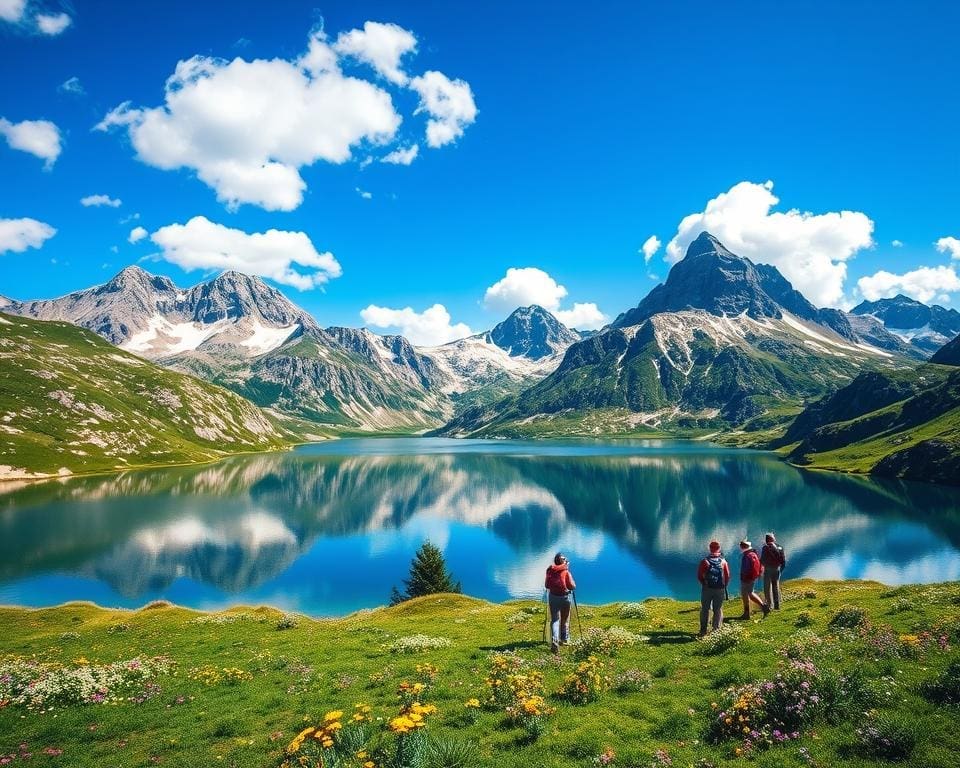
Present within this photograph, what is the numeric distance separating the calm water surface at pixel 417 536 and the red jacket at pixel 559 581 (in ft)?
172

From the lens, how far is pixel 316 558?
3952 inches

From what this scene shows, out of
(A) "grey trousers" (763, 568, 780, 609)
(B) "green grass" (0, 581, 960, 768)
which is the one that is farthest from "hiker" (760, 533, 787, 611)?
(B) "green grass" (0, 581, 960, 768)

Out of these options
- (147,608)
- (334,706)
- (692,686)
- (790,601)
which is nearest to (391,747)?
(334,706)

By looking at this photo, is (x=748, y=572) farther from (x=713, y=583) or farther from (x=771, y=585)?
(x=771, y=585)

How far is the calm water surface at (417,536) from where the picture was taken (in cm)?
8056

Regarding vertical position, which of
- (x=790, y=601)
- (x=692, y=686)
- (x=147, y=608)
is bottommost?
(x=147, y=608)

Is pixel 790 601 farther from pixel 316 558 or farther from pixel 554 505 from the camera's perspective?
pixel 554 505

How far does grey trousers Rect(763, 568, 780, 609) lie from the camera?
29.3m

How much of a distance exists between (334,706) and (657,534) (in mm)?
109665

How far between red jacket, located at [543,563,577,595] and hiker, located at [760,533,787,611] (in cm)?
1164

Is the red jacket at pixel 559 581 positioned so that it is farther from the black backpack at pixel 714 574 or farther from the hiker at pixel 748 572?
the hiker at pixel 748 572

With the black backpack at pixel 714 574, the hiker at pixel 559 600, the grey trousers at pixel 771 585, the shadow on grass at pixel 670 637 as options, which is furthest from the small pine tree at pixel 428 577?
the black backpack at pixel 714 574

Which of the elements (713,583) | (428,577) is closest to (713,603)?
(713,583)

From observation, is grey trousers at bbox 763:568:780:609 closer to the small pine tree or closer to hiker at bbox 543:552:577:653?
hiker at bbox 543:552:577:653
